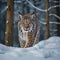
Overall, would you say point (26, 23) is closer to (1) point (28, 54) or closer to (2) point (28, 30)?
(2) point (28, 30)

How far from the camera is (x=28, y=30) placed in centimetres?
371

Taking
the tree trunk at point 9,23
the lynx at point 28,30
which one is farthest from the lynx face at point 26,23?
the tree trunk at point 9,23

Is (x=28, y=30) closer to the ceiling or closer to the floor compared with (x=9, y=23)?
closer to the floor

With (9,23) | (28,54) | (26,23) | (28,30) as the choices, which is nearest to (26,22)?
(26,23)

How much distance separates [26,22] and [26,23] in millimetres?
18

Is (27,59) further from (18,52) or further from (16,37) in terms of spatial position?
(16,37)

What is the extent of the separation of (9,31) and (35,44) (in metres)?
0.47

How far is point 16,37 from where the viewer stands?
378 centimetres

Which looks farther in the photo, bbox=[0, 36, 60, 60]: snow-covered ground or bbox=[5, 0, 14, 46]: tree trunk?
bbox=[5, 0, 14, 46]: tree trunk

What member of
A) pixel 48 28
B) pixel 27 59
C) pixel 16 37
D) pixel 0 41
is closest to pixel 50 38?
pixel 48 28

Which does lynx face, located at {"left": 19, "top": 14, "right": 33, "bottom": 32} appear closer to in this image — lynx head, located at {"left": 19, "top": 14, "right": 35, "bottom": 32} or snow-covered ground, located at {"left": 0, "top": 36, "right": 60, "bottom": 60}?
lynx head, located at {"left": 19, "top": 14, "right": 35, "bottom": 32}

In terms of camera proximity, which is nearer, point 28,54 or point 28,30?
point 28,54

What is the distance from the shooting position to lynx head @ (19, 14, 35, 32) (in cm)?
370

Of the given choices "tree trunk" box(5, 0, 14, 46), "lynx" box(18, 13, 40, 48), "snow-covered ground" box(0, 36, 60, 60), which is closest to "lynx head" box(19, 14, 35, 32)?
"lynx" box(18, 13, 40, 48)
